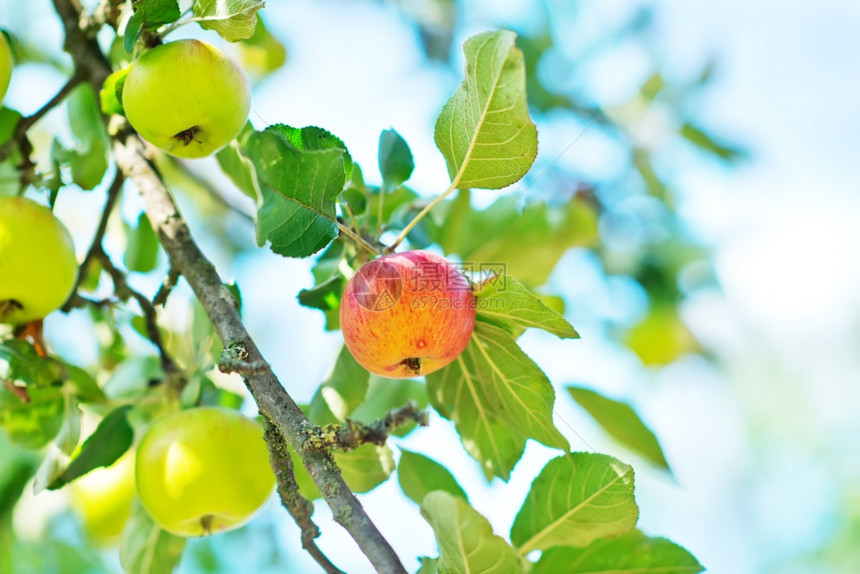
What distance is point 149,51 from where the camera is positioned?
3.52 feet

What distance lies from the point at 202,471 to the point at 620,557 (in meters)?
0.69

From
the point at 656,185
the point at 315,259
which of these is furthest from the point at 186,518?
the point at 656,185

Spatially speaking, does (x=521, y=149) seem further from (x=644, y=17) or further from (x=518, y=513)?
(x=644, y=17)

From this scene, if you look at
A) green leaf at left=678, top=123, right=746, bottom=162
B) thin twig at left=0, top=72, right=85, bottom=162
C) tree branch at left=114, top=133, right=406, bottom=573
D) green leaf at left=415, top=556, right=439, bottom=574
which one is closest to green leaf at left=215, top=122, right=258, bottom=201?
tree branch at left=114, top=133, right=406, bottom=573

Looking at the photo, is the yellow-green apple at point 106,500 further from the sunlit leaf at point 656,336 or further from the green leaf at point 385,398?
the sunlit leaf at point 656,336

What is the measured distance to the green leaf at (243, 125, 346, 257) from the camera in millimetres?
1017

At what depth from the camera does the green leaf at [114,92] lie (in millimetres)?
1129

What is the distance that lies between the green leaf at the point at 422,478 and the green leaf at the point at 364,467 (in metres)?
0.08

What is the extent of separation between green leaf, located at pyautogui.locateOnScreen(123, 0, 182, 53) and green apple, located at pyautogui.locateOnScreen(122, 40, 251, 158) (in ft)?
0.11

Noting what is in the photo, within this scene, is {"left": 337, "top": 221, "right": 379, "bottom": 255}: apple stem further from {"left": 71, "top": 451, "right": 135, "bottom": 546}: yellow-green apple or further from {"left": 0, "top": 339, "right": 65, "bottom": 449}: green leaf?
{"left": 71, "top": 451, "right": 135, "bottom": 546}: yellow-green apple

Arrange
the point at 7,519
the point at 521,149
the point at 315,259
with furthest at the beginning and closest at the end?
the point at 7,519 < the point at 315,259 < the point at 521,149

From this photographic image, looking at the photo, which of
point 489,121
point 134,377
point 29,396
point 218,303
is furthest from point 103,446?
point 489,121

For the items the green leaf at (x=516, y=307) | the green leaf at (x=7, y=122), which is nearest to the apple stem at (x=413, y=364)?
the green leaf at (x=516, y=307)

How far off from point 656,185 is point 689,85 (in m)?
0.69
